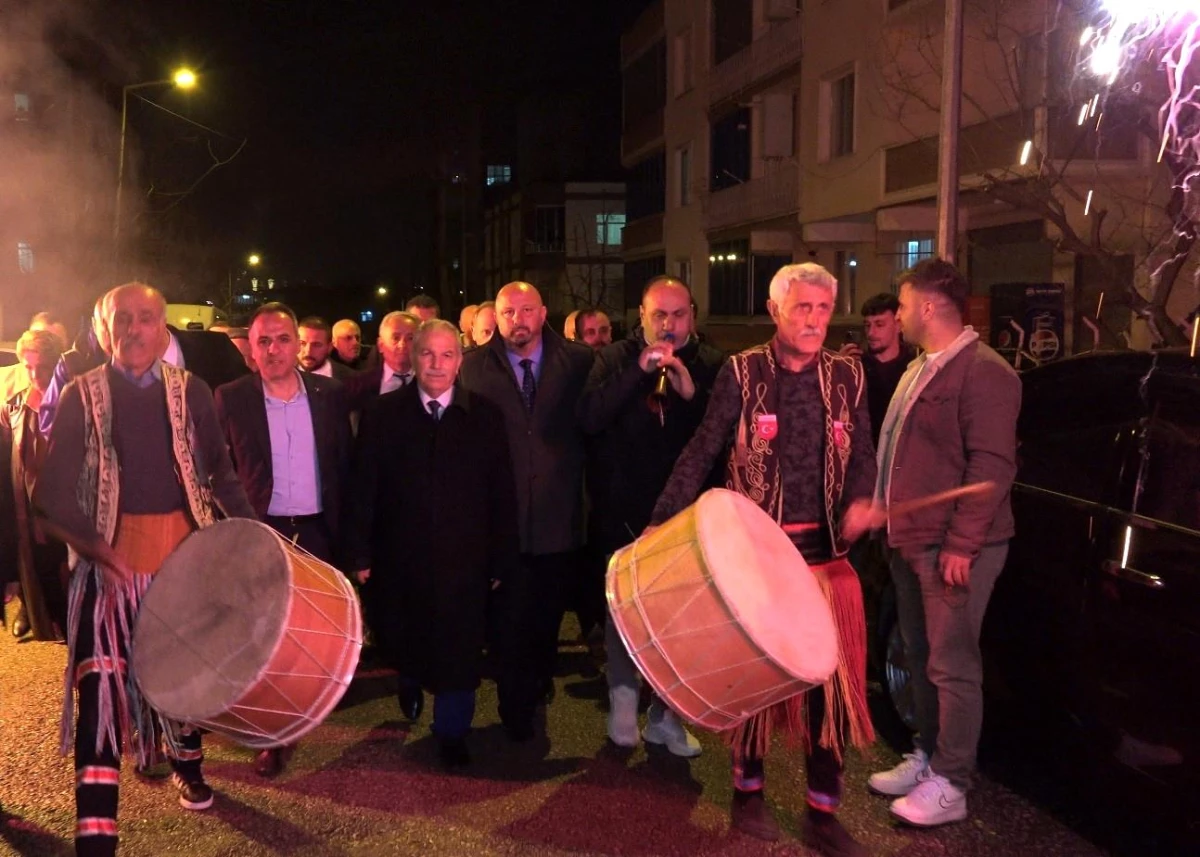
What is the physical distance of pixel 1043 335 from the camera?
12.0 m

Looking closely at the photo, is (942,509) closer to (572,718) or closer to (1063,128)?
(572,718)

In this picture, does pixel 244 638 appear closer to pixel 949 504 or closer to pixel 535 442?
pixel 535 442

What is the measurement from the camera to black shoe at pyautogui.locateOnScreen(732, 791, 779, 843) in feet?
14.2

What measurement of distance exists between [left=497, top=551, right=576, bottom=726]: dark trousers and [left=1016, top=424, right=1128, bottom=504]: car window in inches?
92.6

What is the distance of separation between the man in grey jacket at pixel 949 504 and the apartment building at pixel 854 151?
6061 mm

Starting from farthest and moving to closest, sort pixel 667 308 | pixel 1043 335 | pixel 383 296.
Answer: pixel 383 296, pixel 1043 335, pixel 667 308

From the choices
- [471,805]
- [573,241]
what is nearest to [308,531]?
[471,805]

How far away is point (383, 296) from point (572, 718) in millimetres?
98369

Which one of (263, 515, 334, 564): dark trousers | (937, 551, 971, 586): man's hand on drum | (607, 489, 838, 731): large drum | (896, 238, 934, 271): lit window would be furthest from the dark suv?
(896, 238, 934, 271): lit window

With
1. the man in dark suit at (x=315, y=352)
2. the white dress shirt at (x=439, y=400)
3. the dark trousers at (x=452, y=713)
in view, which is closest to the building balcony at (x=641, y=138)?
the man in dark suit at (x=315, y=352)

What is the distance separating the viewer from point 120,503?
14.2 ft

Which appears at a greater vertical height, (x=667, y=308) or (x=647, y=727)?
(x=667, y=308)

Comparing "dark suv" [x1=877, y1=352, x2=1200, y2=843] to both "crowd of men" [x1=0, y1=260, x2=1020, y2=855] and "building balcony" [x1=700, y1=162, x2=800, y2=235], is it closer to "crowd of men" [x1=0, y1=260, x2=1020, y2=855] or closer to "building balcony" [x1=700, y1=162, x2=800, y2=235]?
"crowd of men" [x1=0, y1=260, x2=1020, y2=855]

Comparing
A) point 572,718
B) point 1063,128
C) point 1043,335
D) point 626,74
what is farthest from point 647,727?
point 626,74
